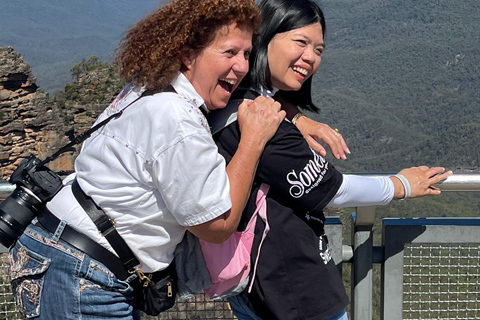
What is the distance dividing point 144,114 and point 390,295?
1688mm

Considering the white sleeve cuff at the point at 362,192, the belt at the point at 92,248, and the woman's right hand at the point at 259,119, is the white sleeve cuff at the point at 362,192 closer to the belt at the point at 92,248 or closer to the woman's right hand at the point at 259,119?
the woman's right hand at the point at 259,119

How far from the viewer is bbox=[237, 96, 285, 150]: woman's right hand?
2.26m

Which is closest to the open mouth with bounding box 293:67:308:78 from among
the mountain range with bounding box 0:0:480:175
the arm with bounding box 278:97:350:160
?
the arm with bounding box 278:97:350:160

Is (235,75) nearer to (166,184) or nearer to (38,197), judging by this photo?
(166,184)

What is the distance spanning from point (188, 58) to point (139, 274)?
78 centimetres

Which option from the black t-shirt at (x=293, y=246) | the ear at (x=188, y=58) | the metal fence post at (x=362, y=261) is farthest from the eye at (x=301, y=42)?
the metal fence post at (x=362, y=261)

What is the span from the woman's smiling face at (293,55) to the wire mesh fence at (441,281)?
3.49 feet

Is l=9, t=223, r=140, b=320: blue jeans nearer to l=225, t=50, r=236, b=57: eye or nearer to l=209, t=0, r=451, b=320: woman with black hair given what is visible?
l=209, t=0, r=451, b=320: woman with black hair

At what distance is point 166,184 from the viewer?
2.06 metres

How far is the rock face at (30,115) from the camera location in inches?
982

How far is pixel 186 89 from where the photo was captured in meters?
2.24

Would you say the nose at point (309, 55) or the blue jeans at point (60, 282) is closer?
the blue jeans at point (60, 282)

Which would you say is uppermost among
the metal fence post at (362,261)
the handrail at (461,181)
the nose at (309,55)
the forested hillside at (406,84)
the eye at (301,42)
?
the eye at (301,42)

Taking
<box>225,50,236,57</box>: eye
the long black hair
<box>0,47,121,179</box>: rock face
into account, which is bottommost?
<box>0,47,121,179</box>: rock face
